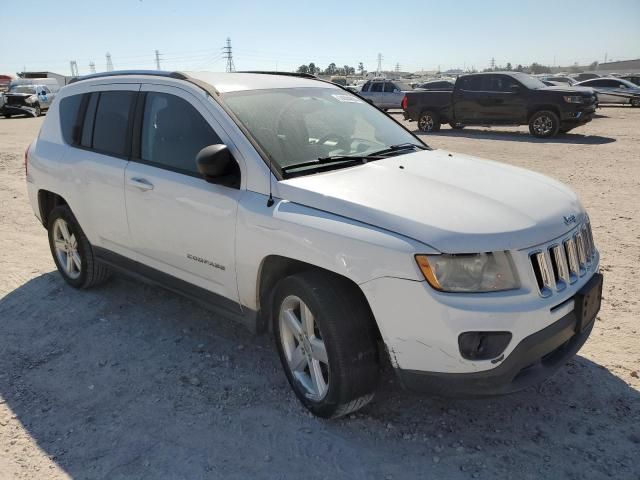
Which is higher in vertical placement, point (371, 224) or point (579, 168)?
point (371, 224)

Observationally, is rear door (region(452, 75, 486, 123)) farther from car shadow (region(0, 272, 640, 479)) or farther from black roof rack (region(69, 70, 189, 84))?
car shadow (region(0, 272, 640, 479))

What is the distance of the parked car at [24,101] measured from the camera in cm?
2733

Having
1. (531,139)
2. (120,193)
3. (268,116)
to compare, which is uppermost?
(268,116)

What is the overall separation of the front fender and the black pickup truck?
13970 millimetres

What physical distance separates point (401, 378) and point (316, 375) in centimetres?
55

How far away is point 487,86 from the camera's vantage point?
16.3m

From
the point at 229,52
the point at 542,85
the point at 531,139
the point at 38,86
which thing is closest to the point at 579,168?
the point at 531,139

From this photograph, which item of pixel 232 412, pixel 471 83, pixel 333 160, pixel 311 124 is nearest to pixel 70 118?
pixel 311 124

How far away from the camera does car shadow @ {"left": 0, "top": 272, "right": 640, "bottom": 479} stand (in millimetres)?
2672

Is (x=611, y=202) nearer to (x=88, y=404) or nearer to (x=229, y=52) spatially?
(x=88, y=404)

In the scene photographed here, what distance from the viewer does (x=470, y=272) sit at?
96.9 inches

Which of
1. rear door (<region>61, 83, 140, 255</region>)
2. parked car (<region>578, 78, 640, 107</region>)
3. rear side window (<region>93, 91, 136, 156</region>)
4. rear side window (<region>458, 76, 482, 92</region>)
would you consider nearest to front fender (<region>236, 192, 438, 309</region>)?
rear door (<region>61, 83, 140, 255</region>)

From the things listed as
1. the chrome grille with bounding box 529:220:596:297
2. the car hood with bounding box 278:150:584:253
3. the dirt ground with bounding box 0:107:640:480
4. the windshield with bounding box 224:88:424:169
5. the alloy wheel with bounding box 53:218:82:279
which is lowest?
the dirt ground with bounding box 0:107:640:480

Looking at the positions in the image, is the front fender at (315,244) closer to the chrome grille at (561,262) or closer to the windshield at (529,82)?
the chrome grille at (561,262)
